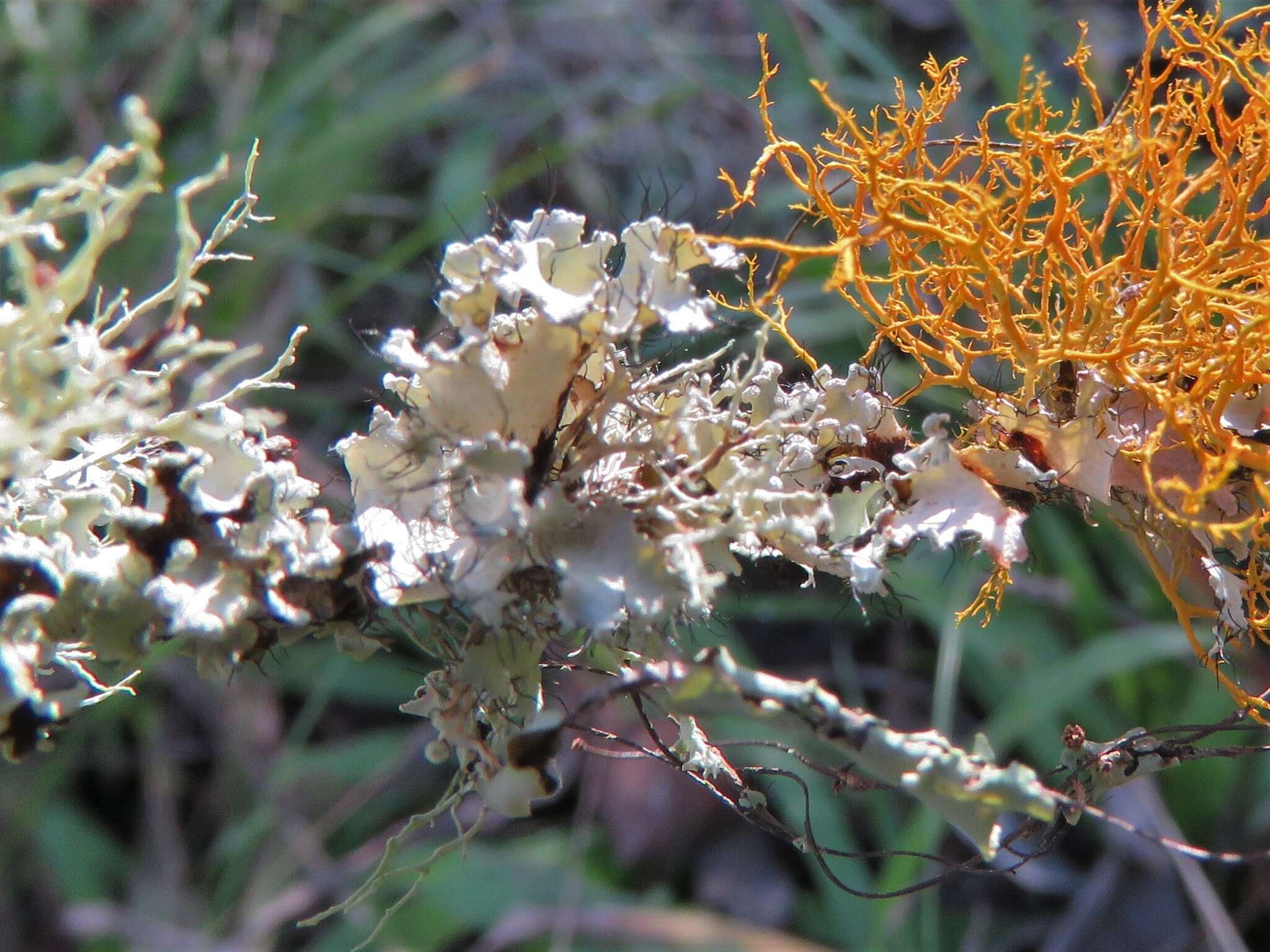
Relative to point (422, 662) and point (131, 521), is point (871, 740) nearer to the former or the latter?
point (131, 521)

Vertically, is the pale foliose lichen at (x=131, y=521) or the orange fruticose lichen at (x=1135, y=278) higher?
the orange fruticose lichen at (x=1135, y=278)

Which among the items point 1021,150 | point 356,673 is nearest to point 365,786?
point 356,673


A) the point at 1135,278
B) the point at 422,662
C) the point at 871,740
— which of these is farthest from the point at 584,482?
the point at 422,662

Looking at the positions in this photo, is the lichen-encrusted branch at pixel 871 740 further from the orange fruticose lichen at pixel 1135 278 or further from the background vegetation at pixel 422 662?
the background vegetation at pixel 422 662

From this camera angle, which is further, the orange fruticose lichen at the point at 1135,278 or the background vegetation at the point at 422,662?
the background vegetation at the point at 422,662

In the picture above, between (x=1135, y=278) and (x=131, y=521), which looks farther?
(x=1135, y=278)

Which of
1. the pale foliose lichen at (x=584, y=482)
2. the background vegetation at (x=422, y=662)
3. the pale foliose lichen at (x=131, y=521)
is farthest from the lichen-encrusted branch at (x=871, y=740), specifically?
the background vegetation at (x=422, y=662)

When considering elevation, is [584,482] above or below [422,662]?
above
